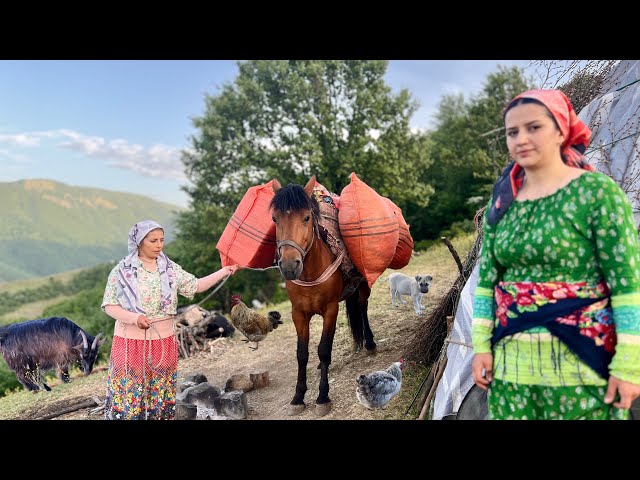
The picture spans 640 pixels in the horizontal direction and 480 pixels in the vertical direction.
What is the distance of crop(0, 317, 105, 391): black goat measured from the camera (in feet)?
17.8

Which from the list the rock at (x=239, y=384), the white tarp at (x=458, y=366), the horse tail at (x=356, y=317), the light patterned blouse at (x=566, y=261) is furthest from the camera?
the rock at (x=239, y=384)

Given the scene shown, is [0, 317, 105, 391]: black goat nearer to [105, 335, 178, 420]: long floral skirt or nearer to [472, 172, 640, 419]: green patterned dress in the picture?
[105, 335, 178, 420]: long floral skirt

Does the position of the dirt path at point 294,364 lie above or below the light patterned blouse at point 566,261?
below

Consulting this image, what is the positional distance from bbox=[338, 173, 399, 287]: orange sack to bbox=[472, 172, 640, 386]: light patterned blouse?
2577 mm

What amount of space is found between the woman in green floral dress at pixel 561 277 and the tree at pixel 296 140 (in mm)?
18793

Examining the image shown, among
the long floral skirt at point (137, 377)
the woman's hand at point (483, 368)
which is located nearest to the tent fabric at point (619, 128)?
the woman's hand at point (483, 368)

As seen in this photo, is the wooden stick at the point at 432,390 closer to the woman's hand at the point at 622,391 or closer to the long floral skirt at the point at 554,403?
the long floral skirt at the point at 554,403

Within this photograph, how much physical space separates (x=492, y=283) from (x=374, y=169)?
1971 centimetres

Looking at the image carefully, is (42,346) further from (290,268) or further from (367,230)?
(367,230)

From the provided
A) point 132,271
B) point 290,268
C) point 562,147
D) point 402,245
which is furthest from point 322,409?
point 562,147

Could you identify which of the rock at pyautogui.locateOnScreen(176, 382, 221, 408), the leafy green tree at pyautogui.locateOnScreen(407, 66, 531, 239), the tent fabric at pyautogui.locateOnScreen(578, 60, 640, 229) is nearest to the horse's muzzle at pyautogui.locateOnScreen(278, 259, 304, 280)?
the rock at pyautogui.locateOnScreen(176, 382, 221, 408)

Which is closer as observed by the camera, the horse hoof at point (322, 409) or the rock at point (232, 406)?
the horse hoof at point (322, 409)

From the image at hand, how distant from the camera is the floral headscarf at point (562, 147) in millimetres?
1948
